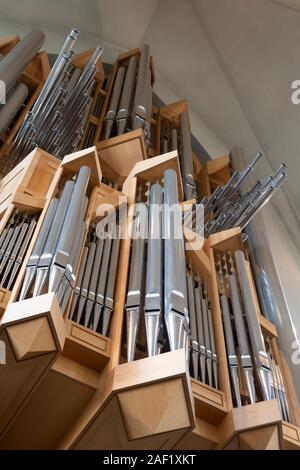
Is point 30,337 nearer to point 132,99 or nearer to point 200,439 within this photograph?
point 200,439

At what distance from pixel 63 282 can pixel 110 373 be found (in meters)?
0.58

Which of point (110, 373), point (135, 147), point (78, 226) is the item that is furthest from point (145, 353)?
point (135, 147)

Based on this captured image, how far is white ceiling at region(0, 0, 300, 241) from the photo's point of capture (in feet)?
30.1

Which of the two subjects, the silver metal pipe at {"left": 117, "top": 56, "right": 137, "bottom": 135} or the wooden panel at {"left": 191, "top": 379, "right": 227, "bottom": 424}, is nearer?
the wooden panel at {"left": 191, "top": 379, "right": 227, "bottom": 424}

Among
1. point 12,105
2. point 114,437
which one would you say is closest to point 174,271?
point 114,437

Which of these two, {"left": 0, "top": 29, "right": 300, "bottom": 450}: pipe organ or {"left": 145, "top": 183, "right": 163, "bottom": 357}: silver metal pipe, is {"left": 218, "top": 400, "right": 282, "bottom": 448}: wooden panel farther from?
{"left": 145, "top": 183, "right": 163, "bottom": 357}: silver metal pipe

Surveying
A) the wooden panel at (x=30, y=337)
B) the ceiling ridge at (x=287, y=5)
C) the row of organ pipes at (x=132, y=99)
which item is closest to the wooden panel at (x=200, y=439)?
the wooden panel at (x=30, y=337)

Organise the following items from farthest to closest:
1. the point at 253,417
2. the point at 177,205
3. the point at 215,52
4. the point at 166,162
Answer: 1. the point at 215,52
2. the point at 166,162
3. the point at 177,205
4. the point at 253,417

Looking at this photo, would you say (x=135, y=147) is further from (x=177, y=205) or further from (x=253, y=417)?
(x=253, y=417)

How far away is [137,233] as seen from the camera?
13.6 feet

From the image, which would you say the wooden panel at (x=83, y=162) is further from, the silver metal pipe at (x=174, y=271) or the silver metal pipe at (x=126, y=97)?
the silver metal pipe at (x=126, y=97)

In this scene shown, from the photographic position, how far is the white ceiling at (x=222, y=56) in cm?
916

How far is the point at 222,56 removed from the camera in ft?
32.4

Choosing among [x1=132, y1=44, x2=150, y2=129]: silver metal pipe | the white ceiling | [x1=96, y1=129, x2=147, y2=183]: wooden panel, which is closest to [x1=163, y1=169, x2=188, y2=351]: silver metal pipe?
[x1=96, y1=129, x2=147, y2=183]: wooden panel
